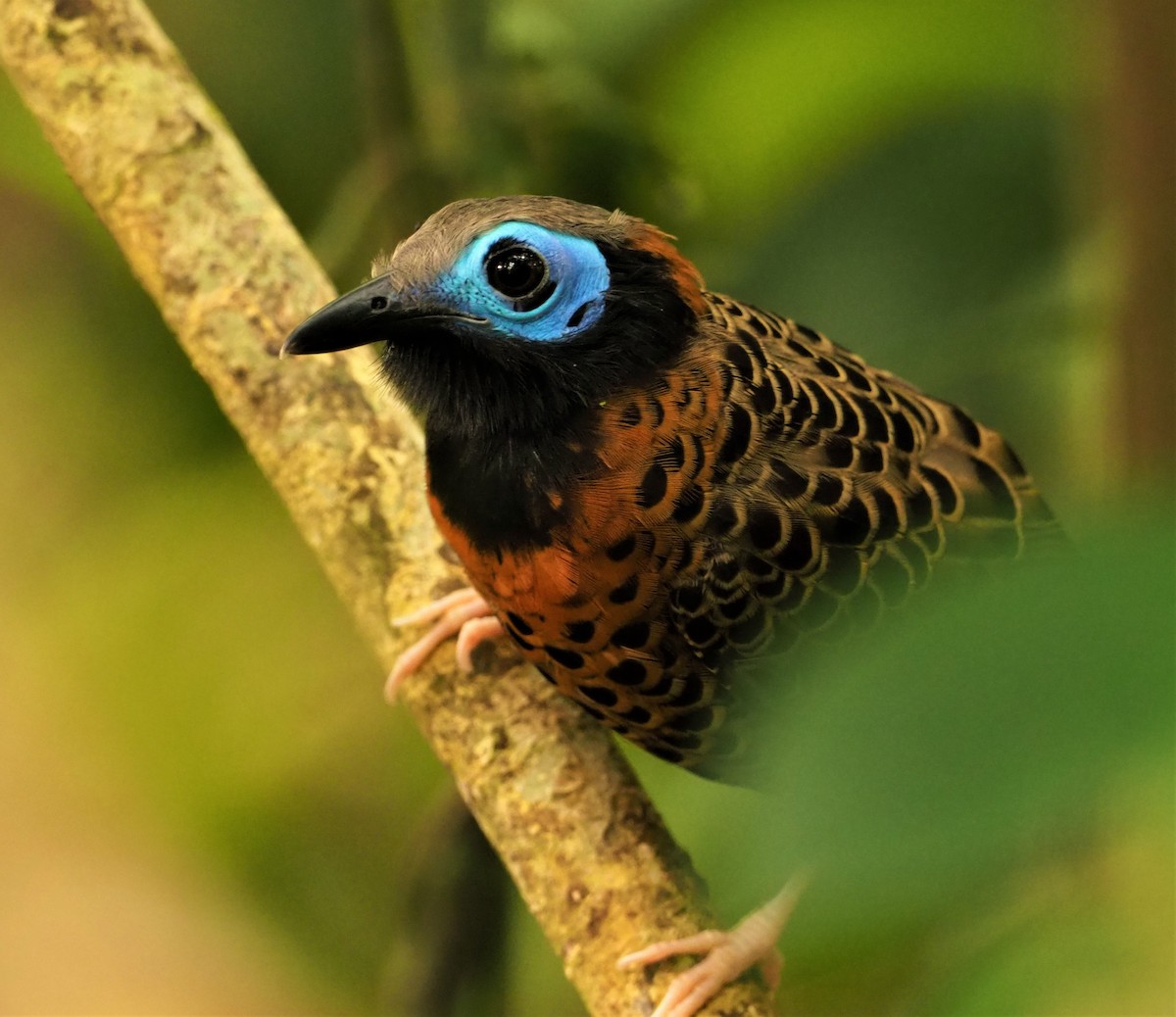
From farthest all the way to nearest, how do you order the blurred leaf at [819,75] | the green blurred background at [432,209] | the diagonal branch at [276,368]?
the blurred leaf at [819,75] → the green blurred background at [432,209] → the diagonal branch at [276,368]

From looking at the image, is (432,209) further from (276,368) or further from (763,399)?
(763,399)

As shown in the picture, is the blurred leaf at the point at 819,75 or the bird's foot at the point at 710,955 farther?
the blurred leaf at the point at 819,75

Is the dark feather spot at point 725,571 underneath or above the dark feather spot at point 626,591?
underneath

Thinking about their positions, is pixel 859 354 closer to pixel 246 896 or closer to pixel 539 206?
pixel 539 206

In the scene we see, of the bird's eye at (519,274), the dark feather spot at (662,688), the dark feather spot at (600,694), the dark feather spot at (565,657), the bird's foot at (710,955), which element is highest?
the bird's eye at (519,274)

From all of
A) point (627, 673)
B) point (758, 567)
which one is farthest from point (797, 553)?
point (627, 673)

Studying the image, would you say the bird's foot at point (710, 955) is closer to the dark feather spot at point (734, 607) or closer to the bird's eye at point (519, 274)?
the dark feather spot at point (734, 607)

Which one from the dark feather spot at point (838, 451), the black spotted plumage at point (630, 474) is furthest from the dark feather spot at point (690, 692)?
the dark feather spot at point (838, 451)

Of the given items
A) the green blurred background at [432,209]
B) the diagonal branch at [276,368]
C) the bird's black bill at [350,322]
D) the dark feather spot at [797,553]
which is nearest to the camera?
the bird's black bill at [350,322]

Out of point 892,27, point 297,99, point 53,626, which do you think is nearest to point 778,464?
point 892,27
